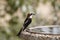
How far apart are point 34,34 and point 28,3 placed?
1.46 m

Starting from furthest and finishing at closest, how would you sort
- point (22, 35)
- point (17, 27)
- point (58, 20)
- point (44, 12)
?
point (44, 12), point (58, 20), point (17, 27), point (22, 35)

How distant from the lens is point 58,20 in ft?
16.9

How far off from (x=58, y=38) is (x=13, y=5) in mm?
1661

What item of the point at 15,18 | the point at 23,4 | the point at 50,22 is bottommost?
the point at 50,22

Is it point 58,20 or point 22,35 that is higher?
point 22,35

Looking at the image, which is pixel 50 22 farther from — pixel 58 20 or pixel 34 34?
pixel 34 34

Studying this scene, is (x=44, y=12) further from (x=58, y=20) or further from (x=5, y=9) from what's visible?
(x=5, y=9)

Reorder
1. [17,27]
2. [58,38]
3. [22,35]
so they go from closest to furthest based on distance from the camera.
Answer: [58,38] < [22,35] < [17,27]

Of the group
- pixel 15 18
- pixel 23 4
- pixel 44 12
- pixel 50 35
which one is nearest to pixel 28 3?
pixel 23 4

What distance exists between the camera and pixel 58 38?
7.30 ft

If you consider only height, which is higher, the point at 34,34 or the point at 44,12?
the point at 34,34

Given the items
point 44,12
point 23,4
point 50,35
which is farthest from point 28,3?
point 44,12

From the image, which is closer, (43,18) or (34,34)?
(34,34)

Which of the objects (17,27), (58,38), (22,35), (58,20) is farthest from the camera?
(58,20)
